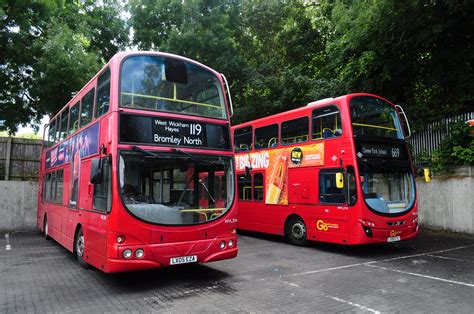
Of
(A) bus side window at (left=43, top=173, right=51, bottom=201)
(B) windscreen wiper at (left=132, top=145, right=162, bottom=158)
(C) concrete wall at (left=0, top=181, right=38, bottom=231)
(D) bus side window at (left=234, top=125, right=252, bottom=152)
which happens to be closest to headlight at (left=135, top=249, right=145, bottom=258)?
(B) windscreen wiper at (left=132, top=145, right=162, bottom=158)

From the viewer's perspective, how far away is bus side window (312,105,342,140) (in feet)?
30.8

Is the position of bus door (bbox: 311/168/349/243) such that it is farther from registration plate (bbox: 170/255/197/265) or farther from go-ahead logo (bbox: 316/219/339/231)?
registration plate (bbox: 170/255/197/265)

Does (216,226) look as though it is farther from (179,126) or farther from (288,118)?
(288,118)

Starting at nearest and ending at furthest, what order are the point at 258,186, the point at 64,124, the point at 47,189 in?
the point at 64,124, the point at 47,189, the point at 258,186

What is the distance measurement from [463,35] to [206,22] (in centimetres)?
1013

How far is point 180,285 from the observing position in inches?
256

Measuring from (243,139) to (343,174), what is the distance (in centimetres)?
525

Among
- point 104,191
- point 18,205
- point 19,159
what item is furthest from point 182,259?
point 19,159

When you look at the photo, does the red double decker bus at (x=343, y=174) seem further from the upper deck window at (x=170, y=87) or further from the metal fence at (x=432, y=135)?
the metal fence at (x=432, y=135)

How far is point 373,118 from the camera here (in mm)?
9547

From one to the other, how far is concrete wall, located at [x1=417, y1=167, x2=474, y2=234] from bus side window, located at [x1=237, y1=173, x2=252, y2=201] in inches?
239

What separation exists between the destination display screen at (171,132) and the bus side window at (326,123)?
3504 mm

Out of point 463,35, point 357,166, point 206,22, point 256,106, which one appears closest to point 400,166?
point 357,166

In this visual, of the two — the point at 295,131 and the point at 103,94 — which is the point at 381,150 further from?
the point at 103,94
